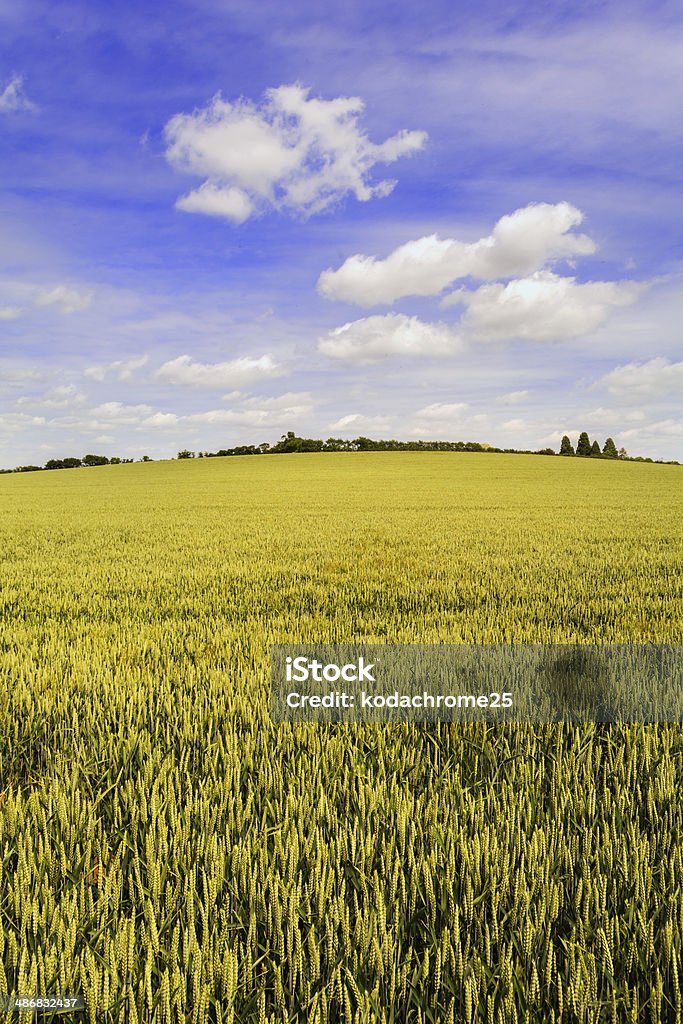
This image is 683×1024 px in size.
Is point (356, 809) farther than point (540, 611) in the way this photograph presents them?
No

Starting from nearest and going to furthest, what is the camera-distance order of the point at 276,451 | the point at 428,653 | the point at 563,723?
the point at 563,723 < the point at 428,653 < the point at 276,451

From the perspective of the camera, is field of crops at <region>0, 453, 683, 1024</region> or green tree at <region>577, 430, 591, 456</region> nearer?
field of crops at <region>0, 453, 683, 1024</region>

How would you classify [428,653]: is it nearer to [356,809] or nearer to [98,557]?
[356,809]

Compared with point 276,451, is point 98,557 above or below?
below

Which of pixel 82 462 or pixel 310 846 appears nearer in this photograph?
pixel 310 846

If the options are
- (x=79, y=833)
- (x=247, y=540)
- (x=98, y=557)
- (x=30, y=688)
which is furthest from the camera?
(x=247, y=540)

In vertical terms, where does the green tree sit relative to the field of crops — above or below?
above

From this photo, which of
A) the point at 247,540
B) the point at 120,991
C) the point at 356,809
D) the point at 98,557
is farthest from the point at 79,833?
the point at 247,540

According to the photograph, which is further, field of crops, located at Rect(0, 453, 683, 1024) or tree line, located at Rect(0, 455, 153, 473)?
tree line, located at Rect(0, 455, 153, 473)

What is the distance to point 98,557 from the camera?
12969 mm

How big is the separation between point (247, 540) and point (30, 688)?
10.7 m

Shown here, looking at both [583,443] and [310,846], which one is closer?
[310,846]

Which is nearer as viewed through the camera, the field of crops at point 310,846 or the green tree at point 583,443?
the field of crops at point 310,846

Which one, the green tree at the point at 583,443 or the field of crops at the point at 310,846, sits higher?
the green tree at the point at 583,443
